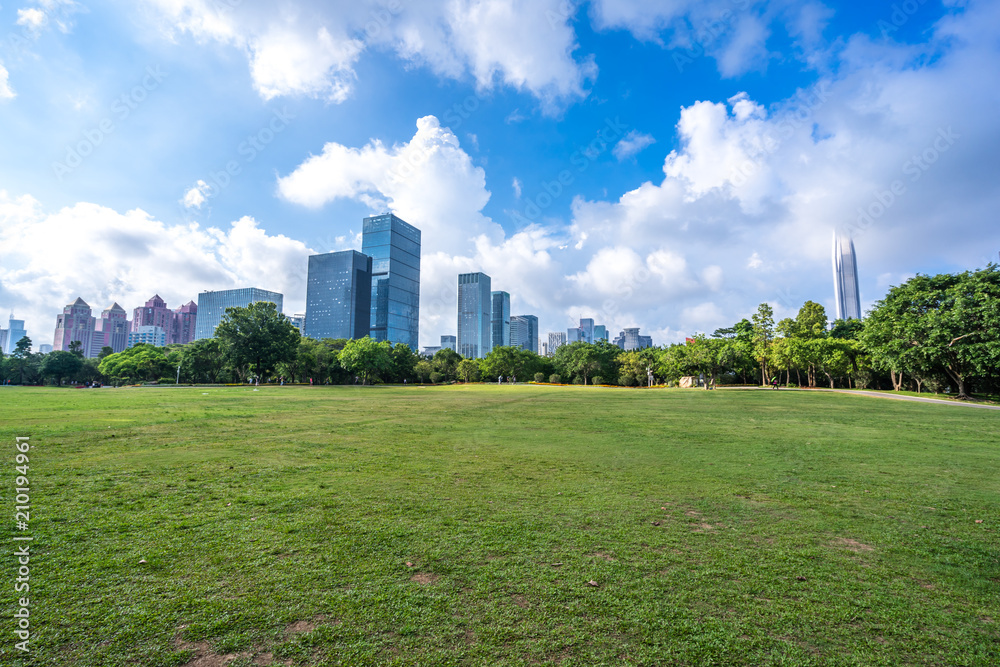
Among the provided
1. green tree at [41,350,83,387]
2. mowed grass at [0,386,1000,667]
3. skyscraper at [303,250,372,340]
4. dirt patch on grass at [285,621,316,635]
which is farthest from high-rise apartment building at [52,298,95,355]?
dirt patch on grass at [285,621,316,635]

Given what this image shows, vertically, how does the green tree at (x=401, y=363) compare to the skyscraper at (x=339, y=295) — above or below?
below

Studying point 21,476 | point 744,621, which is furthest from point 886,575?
point 21,476

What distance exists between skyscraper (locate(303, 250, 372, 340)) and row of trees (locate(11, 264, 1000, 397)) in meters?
88.7

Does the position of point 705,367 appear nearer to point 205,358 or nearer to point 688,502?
point 688,502

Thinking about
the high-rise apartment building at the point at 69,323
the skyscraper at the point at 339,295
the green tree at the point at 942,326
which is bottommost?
the green tree at the point at 942,326

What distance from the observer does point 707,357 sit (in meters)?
54.3

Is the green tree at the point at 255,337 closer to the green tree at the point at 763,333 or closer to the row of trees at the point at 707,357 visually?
the row of trees at the point at 707,357

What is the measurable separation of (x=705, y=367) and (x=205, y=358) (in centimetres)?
7476

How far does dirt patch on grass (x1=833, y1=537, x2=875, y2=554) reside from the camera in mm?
4637

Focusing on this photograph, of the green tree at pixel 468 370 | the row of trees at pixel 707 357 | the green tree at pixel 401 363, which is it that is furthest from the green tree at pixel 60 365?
the green tree at pixel 468 370

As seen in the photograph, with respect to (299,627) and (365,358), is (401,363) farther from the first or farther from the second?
(299,627)

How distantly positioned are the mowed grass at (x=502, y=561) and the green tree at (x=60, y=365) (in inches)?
3577

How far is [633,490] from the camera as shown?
6.84 meters

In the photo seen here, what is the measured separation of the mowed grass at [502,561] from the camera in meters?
2.95
